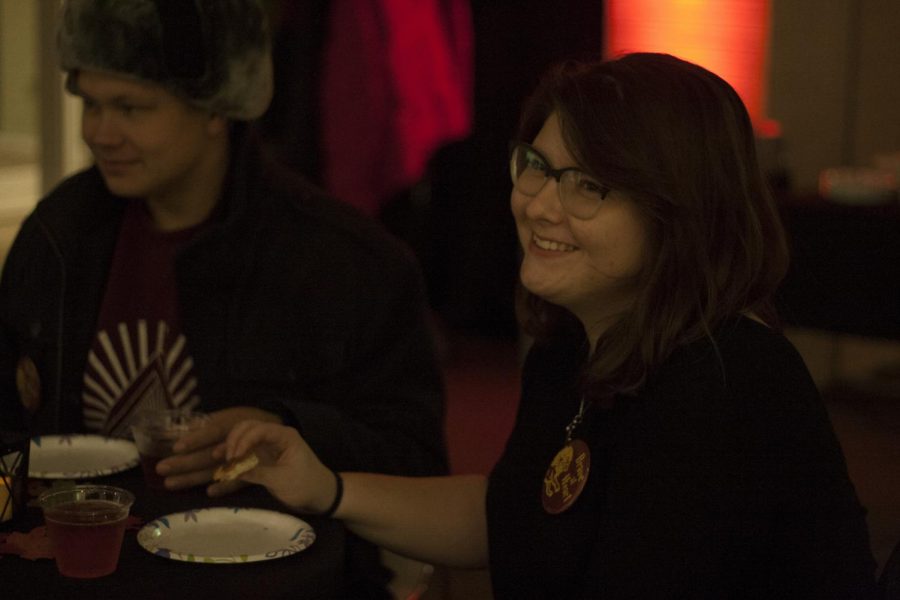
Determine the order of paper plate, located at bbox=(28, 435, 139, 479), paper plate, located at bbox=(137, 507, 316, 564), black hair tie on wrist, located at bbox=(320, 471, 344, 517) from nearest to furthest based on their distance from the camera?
paper plate, located at bbox=(137, 507, 316, 564) → black hair tie on wrist, located at bbox=(320, 471, 344, 517) → paper plate, located at bbox=(28, 435, 139, 479)

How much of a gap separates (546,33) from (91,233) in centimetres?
405

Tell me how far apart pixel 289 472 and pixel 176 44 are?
0.82 meters

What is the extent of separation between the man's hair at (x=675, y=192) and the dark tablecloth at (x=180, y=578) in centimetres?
41

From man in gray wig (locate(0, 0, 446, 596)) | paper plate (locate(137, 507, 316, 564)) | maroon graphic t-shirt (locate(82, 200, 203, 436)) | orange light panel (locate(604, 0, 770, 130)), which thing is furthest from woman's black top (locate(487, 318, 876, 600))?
orange light panel (locate(604, 0, 770, 130))

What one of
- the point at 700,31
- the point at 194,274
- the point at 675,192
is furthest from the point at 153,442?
the point at 700,31

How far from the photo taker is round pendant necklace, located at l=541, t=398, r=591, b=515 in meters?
1.68

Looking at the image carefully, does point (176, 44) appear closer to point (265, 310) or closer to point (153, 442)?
point (265, 310)

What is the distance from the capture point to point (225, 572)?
1.60 metres

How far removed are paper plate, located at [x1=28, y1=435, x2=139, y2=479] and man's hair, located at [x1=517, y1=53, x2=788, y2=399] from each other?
30.9 inches

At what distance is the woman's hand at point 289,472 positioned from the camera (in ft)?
6.05

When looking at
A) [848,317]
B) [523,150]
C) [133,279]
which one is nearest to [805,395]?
[523,150]

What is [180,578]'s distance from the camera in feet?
5.19

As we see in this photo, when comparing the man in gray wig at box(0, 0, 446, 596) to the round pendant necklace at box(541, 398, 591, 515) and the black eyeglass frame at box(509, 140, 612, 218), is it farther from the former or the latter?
the black eyeglass frame at box(509, 140, 612, 218)

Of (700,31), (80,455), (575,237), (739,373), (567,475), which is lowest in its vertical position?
(80,455)
